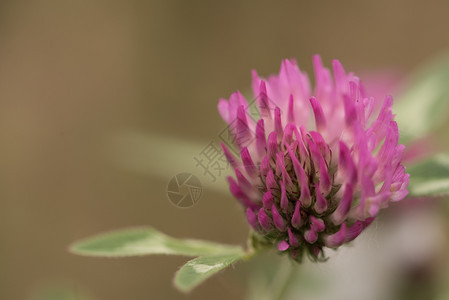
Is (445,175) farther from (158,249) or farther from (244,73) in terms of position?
(244,73)

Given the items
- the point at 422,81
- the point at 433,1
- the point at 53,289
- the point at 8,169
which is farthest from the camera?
the point at 433,1

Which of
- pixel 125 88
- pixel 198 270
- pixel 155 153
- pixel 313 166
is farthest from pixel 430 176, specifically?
pixel 125 88

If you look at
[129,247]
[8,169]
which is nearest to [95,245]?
[129,247]

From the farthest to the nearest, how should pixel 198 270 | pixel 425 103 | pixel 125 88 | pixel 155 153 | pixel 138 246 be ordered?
1. pixel 125 88
2. pixel 155 153
3. pixel 425 103
4. pixel 138 246
5. pixel 198 270

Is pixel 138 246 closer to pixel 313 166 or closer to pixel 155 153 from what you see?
pixel 313 166

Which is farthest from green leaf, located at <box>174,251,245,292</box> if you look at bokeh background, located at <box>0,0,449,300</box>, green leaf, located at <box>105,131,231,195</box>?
bokeh background, located at <box>0,0,449,300</box>

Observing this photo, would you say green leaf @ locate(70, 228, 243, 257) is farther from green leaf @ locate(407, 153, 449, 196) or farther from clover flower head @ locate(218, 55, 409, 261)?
green leaf @ locate(407, 153, 449, 196)
